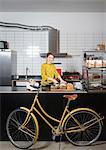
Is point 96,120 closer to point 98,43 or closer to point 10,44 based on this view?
point 98,43

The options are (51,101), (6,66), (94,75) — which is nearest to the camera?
(51,101)

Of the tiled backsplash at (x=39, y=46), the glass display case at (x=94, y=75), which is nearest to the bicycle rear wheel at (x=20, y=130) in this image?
the glass display case at (x=94, y=75)

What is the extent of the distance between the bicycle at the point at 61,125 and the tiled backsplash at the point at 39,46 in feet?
6.81

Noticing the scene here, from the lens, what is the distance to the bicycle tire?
3881mm

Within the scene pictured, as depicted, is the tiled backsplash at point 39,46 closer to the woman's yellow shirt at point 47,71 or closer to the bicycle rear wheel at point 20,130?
the woman's yellow shirt at point 47,71

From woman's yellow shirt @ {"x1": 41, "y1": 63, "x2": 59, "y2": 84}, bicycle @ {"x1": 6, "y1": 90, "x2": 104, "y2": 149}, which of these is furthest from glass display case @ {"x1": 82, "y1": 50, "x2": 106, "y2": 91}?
woman's yellow shirt @ {"x1": 41, "y1": 63, "x2": 59, "y2": 84}

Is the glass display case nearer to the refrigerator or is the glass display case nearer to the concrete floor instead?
the concrete floor

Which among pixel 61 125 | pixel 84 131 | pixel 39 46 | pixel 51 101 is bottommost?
pixel 84 131

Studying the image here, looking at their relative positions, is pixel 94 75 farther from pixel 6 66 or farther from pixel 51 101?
pixel 6 66

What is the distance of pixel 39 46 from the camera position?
5.94 meters

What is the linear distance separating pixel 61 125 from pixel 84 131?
0.39m

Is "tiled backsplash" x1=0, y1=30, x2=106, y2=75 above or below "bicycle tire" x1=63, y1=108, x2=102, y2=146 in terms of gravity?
above

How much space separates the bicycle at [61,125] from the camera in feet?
12.7

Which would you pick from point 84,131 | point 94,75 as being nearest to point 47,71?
point 94,75
